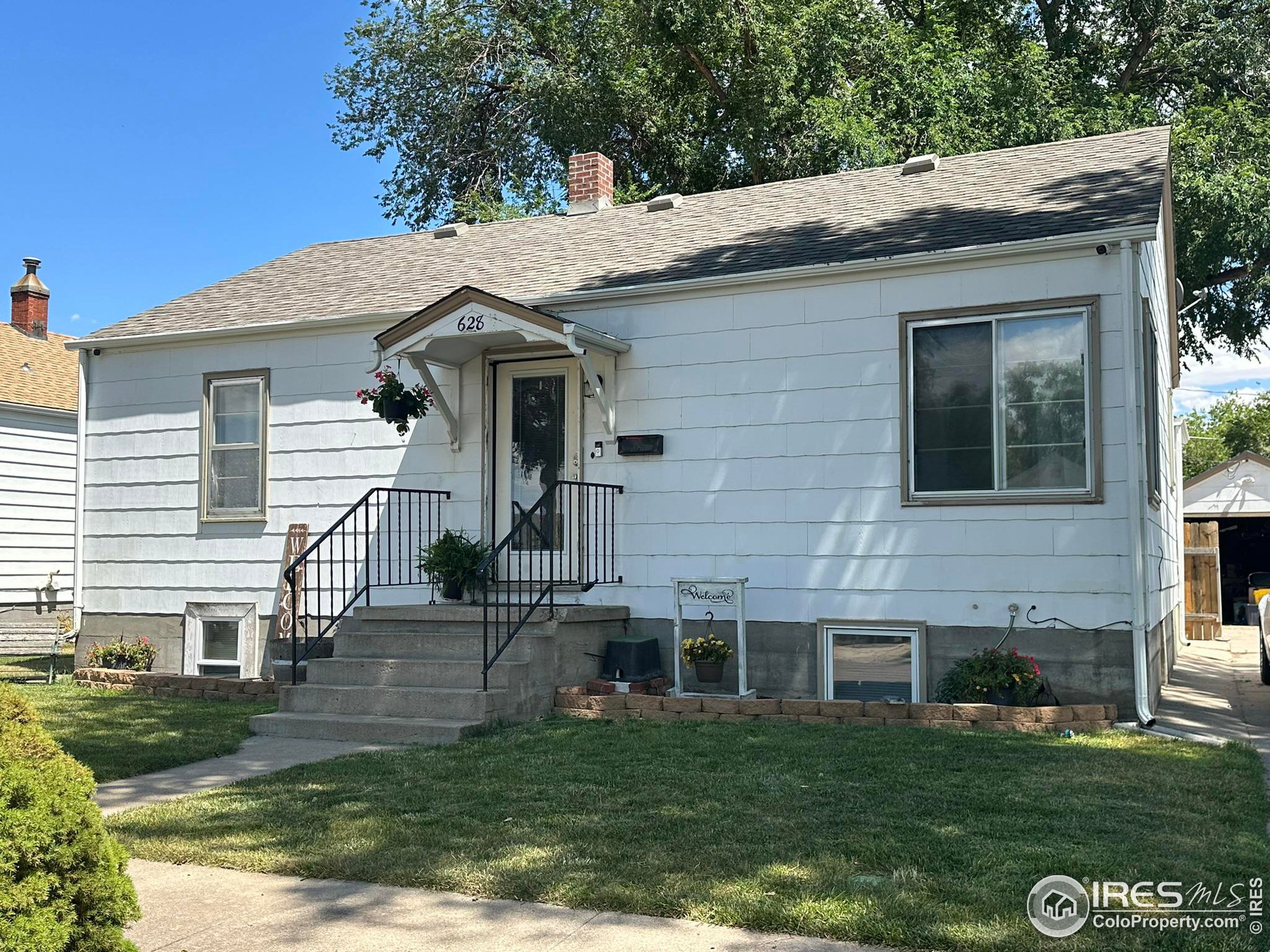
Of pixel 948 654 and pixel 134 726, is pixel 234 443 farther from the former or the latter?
pixel 948 654

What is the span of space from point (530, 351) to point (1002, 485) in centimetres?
437

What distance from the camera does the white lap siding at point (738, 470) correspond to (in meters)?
8.74

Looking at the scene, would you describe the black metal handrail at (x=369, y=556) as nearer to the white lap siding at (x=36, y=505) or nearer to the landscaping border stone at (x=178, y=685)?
the landscaping border stone at (x=178, y=685)

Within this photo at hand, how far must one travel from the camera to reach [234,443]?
12.0 meters

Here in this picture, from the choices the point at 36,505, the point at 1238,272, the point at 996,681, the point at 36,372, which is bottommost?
the point at 996,681

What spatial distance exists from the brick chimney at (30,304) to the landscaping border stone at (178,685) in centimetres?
1223

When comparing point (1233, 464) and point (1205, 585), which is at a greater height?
Result: point (1233, 464)

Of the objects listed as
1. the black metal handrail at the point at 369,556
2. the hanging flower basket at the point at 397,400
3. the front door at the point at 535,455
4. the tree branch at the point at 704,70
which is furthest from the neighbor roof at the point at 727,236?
the tree branch at the point at 704,70

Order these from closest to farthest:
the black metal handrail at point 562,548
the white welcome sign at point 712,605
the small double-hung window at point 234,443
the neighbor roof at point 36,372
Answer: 1. the white welcome sign at point 712,605
2. the black metal handrail at point 562,548
3. the small double-hung window at point 234,443
4. the neighbor roof at point 36,372

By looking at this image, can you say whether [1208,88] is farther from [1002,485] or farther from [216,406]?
[216,406]

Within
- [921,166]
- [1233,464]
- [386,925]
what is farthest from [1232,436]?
[386,925]

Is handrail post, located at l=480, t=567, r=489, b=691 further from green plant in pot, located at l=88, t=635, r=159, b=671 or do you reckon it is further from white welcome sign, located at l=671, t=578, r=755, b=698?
green plant in pot, located at l=88, t=635, r=159, b=671

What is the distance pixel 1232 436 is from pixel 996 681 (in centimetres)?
5288

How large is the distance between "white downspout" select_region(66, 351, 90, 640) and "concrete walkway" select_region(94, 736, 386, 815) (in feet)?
16.7
